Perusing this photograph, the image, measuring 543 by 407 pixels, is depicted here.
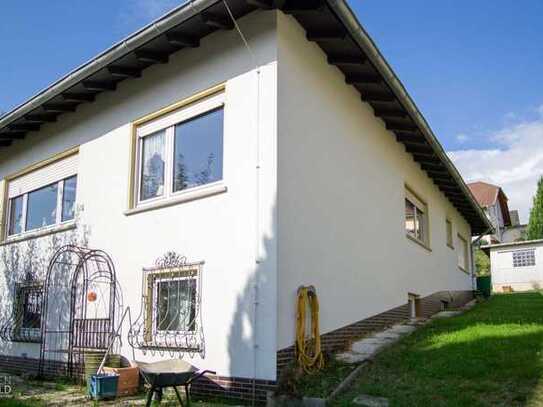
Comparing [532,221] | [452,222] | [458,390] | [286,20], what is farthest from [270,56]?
[532,221]

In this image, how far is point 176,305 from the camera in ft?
27.9

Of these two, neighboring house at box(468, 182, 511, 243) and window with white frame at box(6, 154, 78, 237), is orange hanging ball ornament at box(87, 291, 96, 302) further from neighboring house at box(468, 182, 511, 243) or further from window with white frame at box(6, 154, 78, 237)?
neighboring house at box(468, 182, 511, 243)

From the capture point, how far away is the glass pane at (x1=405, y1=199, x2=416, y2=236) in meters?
13.7

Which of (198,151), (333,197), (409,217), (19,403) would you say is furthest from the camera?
(409,217)

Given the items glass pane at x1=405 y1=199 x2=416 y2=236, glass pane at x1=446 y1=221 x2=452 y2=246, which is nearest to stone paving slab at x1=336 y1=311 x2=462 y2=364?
glass pane at x1=405 y1=199 x2=416 y2=236

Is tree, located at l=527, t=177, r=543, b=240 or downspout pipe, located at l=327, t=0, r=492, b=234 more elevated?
tree, located at l=527, t=177, r=543, b=240

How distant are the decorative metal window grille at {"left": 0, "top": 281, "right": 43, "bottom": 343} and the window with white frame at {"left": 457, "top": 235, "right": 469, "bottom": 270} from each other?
48.9ft

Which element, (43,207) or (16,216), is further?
(16,216)

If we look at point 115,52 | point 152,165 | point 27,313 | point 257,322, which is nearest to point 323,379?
point 257,322

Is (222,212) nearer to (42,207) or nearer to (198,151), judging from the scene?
(198,151)

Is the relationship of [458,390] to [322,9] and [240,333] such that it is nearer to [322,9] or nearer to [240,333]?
[240,333]

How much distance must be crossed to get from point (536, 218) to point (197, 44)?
131 feet

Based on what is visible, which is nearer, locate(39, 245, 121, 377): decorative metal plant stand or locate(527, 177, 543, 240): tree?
locate(39, 245, 121, 377): decorative metal plant stand

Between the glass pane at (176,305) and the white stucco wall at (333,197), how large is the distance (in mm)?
1664
